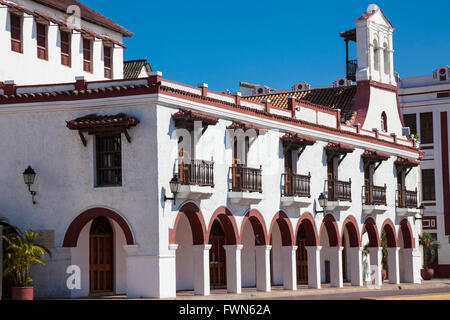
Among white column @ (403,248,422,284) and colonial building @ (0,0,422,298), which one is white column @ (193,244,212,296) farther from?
white column @ (403,248,422,284)

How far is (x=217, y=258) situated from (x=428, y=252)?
835 inches

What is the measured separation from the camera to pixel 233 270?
33.8 m

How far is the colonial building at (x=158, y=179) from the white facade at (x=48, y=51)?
10 cm

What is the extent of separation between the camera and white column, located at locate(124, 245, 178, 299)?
2988 centimetres

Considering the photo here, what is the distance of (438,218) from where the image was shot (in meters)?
57.2

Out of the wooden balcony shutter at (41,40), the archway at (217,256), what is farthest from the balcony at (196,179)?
the wooden balcony shutter at (41,40)

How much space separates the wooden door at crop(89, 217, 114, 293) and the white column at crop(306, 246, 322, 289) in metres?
9.18

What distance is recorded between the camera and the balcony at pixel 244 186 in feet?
111

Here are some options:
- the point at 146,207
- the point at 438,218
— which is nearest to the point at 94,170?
the point at 146,207

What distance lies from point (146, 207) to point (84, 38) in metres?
11.7

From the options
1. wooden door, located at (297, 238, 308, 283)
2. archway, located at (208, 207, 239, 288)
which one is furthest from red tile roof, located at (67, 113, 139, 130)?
wooden door, located at (297, 238, 308, 283)

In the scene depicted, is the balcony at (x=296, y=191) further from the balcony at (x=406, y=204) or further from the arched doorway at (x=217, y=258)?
the balcony at (x=406, y=204)

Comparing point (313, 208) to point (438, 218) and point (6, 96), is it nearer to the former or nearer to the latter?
point (6, 96)

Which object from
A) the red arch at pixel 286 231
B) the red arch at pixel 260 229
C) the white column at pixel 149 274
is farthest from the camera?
the red arch at pixel 286 231
